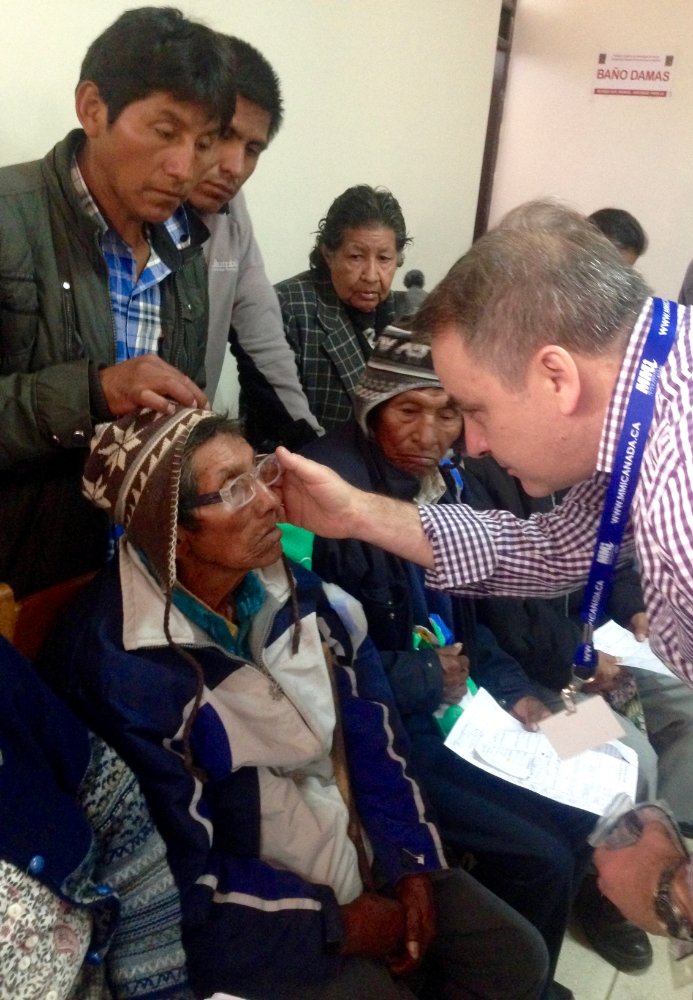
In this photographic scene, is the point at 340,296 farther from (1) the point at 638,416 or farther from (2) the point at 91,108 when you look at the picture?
(1) the point at 638,416

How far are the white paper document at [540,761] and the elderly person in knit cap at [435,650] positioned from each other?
0.07 meters

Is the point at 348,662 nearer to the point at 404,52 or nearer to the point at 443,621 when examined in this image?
the point at 443,621

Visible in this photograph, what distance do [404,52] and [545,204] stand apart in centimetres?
262

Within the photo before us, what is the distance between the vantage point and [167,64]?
1.31 meters

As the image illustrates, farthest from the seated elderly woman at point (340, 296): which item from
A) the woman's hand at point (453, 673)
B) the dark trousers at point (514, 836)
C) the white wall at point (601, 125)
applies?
the white wall at point (601, 125)

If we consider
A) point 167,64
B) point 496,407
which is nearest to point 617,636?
point 496,407

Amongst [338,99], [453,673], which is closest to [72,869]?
[453,673]

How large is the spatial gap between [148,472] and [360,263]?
1.42 metres

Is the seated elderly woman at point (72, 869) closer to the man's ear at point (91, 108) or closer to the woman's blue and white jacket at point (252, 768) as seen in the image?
the woman's blue and white jacket at point (252, 768)

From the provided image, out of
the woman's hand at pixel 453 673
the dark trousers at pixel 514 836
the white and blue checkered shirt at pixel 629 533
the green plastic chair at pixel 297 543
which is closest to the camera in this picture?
the white and blue checkered shirt at pixel 629 533

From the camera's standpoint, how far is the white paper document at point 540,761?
164cm

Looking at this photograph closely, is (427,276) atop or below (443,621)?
atop

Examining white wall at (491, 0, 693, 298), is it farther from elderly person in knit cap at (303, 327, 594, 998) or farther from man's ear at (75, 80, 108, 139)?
man's ear at (75, 80, 108, 139)

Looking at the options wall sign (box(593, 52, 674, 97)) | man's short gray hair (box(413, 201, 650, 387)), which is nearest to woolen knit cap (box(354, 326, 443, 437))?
man's short gray hair (box(413, 201, 650, 387))
